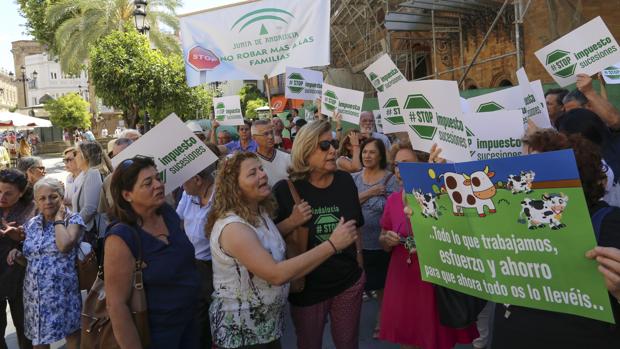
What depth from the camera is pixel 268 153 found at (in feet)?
16.5

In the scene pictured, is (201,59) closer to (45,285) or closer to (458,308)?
(45,285)

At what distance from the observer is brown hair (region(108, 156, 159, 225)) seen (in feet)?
8.66

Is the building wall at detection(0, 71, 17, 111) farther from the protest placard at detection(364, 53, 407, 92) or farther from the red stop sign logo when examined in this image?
the protest placard at detection(364, 53, 407, 92)

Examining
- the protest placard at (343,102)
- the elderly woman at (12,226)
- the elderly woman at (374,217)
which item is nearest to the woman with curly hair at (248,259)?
the elderly woman at (374,217)

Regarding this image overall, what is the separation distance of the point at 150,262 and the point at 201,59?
452 centimetres

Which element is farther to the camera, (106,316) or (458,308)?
(458,308)

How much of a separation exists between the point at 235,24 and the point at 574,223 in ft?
17.9

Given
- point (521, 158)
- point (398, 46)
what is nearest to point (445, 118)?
point (521, 158)

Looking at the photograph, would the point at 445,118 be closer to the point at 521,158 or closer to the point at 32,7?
the point at 521,158

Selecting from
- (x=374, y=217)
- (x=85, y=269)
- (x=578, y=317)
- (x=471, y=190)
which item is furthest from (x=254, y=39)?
(x=578, y=317)

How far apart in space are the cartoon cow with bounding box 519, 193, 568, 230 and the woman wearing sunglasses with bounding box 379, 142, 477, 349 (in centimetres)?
138

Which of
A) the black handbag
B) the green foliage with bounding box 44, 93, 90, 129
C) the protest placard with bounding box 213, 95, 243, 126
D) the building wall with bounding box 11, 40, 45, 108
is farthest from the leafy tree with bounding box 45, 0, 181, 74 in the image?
the building wall with bounding box 11, 40, 45, 108

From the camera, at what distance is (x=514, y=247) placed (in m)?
1.89

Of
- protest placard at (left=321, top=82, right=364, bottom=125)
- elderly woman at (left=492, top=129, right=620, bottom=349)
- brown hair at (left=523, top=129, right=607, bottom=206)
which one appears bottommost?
elderly woman at (left=492, top=129, right=620, bottom=349)
